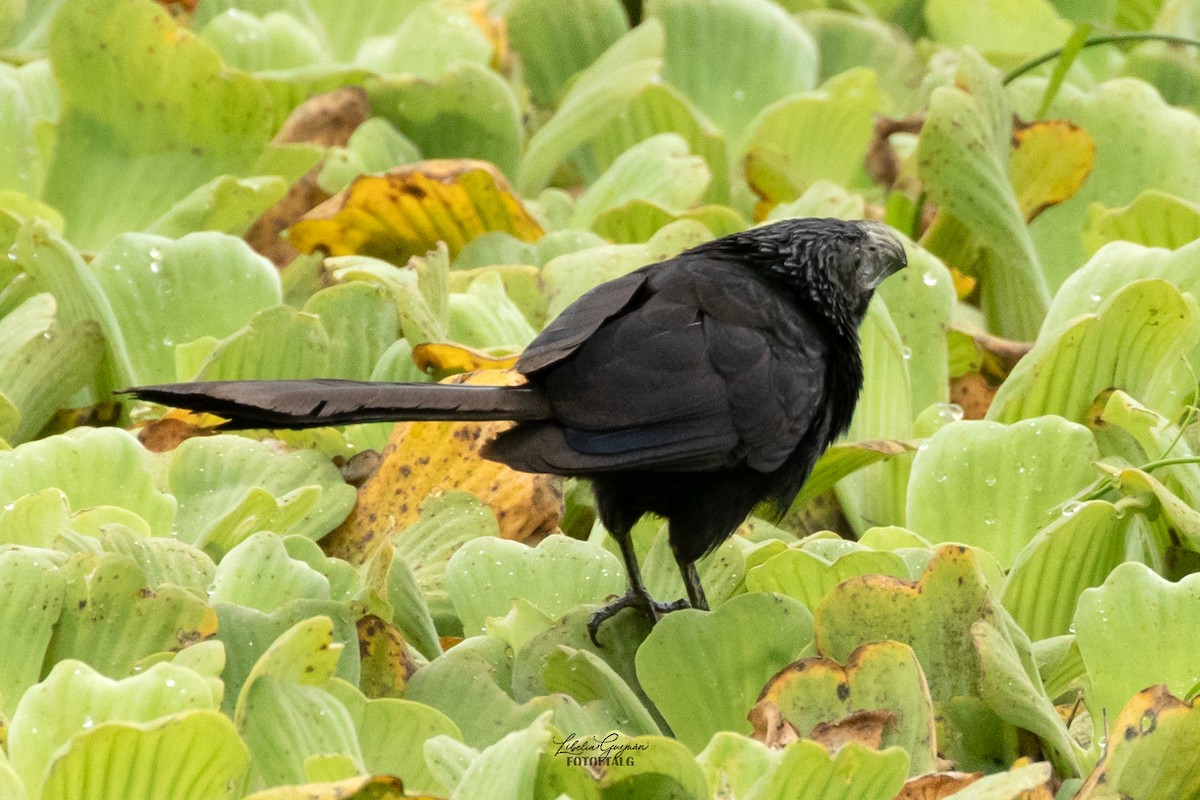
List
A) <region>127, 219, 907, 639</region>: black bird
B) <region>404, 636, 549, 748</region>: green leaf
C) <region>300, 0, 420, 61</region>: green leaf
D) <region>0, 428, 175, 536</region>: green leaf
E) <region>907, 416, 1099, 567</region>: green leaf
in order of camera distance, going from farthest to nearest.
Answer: <region>300, 0, 420, 61</region>: green leaf < <region>907, 416, 1099, 567</region>: green leaf < <region>0, 428, 175, 536</region>: green leaf < <region>127, 219, 907, 639</region>: black bird < <region>404, 636, 549, 748</region>: green leaf

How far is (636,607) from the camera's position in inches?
82.3

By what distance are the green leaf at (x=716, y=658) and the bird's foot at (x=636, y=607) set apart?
11 centimetres

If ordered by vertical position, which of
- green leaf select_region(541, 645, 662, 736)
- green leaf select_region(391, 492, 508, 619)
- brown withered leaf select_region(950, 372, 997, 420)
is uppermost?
green leaf select_region(541, 645, 662, 736)

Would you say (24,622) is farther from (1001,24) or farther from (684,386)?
(1001,24)

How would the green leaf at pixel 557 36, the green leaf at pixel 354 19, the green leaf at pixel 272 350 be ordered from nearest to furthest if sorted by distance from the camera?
the green leaf at pixel 272 350
the green leaf at pixel 557 36
the green leaf at pixel 354 19

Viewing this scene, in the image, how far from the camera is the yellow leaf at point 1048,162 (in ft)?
9.60

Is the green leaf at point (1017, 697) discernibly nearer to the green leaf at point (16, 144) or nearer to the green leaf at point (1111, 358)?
the green leaf at point (1111, 358)

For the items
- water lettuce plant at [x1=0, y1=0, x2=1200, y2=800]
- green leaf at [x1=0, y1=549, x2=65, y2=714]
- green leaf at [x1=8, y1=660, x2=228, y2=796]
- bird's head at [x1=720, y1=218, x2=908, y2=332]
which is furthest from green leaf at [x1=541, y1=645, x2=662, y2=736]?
bird's head at [x1=720, y1=218, x2=908, y2=332]

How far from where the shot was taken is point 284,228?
316 centimetres

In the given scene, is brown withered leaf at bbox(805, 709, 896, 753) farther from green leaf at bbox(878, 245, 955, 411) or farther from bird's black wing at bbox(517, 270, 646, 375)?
green leaf at bbox(878, 245, 955, 411)

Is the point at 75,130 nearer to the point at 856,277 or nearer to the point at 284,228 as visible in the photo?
the point at 284,228

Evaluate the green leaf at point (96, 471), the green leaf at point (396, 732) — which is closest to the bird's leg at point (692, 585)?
the green leaf at point (396, 732)

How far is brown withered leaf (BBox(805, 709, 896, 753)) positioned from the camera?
1.65 m

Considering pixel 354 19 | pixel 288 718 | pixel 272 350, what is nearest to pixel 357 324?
pixel 272 350
